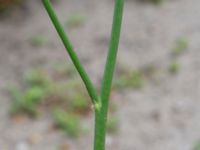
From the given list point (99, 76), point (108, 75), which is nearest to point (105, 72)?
point (108, 75)

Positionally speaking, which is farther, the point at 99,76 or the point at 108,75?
the point at 99,76

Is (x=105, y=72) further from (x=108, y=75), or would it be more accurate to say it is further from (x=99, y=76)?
(x=99, y=76)

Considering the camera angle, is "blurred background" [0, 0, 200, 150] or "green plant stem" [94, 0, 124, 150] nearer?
"green plant stem" [94, 0, 124, 150]

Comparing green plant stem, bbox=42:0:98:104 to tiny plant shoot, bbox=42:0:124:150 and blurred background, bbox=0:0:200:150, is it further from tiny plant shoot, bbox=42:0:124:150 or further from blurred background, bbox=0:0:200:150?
blurred background, bbox=0:0:200:150

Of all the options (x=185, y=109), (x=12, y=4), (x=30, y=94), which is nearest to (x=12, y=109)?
(x=30, y=94)

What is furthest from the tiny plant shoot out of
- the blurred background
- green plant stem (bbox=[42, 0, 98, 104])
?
the blurred background

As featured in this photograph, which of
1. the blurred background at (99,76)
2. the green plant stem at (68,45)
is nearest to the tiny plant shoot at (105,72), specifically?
the green plant stem at (68,45)
